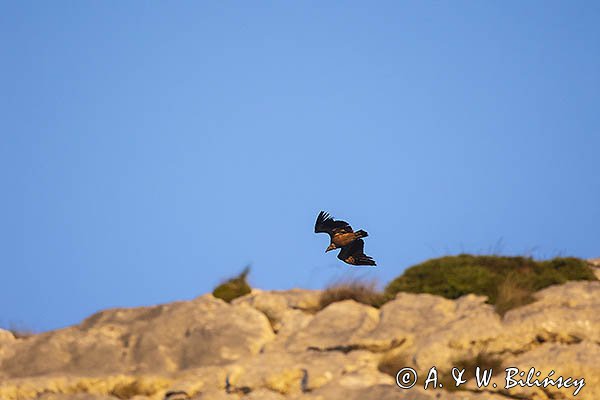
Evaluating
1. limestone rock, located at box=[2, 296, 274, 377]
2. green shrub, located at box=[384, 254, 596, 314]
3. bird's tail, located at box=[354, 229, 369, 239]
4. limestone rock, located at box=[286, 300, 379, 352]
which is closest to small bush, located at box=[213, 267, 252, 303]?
limestone rock, located at box=[2, 296, 274, 377]

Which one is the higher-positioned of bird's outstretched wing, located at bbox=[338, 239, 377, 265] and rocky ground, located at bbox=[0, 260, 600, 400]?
bird's outstretched wing, located at bbox=[338, 239, 377, 265]

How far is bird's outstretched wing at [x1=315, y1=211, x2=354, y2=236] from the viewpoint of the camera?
23625mm

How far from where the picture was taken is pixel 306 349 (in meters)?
23.3

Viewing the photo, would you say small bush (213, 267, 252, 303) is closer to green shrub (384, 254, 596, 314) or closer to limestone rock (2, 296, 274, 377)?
limestone rock (2, 296, 274, 377)

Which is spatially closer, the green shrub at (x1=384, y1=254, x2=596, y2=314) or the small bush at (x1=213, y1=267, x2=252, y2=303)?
the green shrub at (x1=384, y1=254, x2=596, y2=314)

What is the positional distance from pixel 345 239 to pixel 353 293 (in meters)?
2.57

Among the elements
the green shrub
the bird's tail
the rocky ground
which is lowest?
the rocky ground

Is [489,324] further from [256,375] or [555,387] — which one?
[256,375]

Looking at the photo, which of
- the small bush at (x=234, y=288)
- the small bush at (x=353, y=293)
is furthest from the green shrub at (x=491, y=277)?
the small bush at (x=234, y=288)

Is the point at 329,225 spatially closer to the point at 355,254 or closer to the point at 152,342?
the point at 355,254

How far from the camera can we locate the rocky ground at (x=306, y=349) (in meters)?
21.8

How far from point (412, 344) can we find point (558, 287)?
4314 mm

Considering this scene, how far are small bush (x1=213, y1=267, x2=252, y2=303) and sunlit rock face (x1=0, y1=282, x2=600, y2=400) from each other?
3.21 feet

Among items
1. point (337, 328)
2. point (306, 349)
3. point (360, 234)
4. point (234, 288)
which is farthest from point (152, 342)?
point (360, 234)
